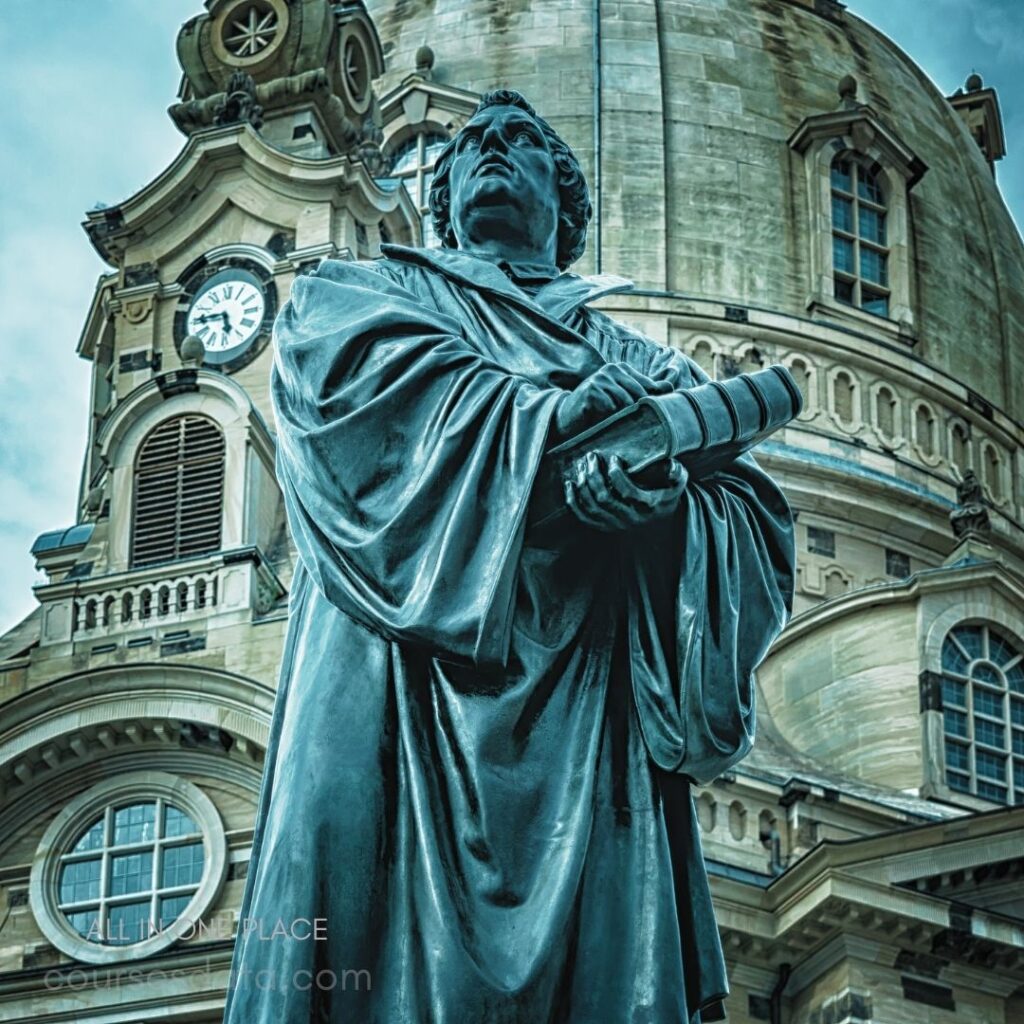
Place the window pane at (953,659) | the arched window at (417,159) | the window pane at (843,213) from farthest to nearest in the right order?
1. the window pane at (843,213)
2. the arched window at (417,159)
3. the window pane at (953,659)

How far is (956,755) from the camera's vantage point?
35406 millimetres

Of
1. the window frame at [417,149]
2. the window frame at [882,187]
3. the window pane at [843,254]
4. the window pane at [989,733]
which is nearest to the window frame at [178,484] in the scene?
the window pane at [989,733]

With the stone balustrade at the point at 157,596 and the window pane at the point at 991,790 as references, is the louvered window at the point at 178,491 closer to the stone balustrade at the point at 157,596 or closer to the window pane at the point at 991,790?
the stone balustrade at the point at 157,596

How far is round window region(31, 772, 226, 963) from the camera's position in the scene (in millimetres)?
27250

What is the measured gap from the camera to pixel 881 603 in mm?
36719

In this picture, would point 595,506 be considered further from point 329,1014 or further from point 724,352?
point 724,352

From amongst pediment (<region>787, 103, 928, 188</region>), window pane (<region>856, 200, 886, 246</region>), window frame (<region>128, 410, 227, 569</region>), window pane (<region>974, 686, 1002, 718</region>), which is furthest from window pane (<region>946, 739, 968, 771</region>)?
pediment (<region>787, 103, 928, 188</region>)

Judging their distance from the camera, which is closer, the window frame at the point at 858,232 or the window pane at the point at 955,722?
the window pane at the point at 955,722

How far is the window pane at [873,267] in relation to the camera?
4525 cm

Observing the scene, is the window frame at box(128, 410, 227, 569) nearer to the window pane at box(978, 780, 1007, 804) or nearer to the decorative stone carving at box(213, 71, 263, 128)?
the decorative stone carving at box(213, 71, 263, 128)

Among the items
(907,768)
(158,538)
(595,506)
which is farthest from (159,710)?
(595,506)

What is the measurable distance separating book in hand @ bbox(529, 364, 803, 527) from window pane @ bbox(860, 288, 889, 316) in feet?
132

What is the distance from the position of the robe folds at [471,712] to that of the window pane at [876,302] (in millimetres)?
40312

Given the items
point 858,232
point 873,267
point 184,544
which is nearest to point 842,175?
point 858,232
